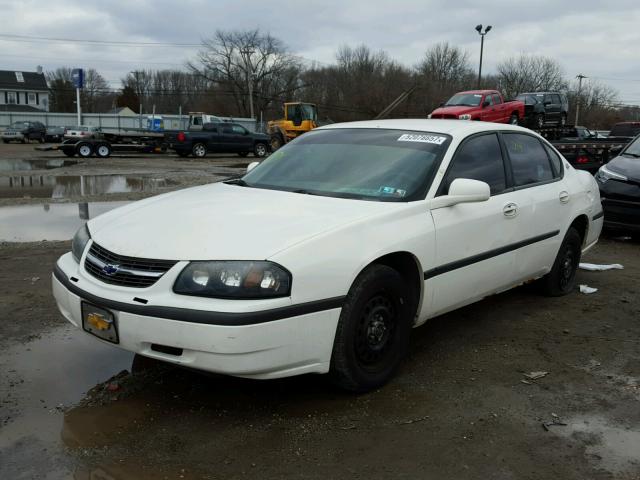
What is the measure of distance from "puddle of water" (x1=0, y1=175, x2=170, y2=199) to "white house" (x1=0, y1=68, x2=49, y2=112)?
72.2m

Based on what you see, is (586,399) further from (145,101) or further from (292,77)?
(145,101)

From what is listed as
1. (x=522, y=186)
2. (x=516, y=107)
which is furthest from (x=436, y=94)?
(x=522, y=186)

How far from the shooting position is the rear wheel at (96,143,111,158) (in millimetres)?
27422

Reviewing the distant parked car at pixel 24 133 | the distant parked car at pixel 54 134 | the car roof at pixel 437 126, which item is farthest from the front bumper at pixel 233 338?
the distant parked car at pixel 24 133

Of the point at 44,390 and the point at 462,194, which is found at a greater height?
the point at 462,194

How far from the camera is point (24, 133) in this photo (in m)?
43.5

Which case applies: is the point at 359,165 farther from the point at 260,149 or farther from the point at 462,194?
the point at 260,149

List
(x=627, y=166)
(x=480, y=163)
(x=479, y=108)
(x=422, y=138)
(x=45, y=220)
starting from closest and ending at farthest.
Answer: (x=422, y=138), (x=480, y=163), (x=627, y=166), (x=45, y=220), (x=479, y=108)

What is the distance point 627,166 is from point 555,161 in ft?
12.8

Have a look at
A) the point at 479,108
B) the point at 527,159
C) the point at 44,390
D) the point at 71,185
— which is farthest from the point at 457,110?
the point at 44,390

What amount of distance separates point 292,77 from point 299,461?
80.2 meters

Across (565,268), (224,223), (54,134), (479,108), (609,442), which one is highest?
(479,108)

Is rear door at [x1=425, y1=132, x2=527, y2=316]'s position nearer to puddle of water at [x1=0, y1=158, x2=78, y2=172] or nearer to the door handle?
the door handle

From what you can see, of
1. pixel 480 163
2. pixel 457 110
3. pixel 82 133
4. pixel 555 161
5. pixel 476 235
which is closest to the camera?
pixel 476 235
